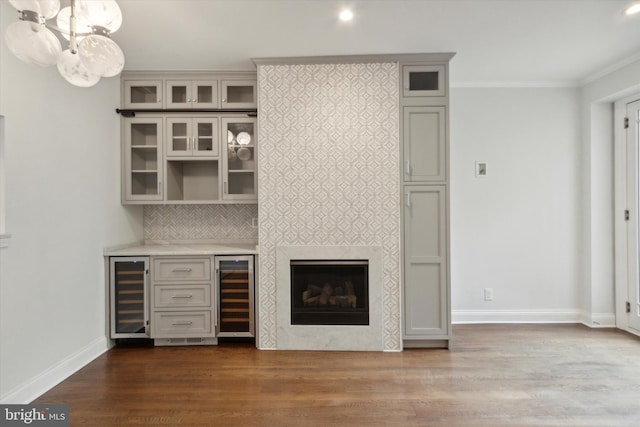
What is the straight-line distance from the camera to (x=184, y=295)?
3238 millimetres

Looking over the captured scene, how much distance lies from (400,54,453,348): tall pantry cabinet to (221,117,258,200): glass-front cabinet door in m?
1.47

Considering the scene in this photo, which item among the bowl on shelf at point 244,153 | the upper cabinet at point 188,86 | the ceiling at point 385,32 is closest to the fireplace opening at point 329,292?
the bowl on shelf at point 244,153

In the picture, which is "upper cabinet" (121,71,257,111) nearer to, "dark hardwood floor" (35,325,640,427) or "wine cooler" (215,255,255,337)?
"wine cooler" (215,255,255,337)

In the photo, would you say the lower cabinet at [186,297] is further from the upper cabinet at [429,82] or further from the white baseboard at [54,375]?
the upper cabinet at [429,82]

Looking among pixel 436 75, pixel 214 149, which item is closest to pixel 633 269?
pixel 436 75

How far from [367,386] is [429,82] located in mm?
2633

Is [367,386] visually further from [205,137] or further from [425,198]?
[205,137]

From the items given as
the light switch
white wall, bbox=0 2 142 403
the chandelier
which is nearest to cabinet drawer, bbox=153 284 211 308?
white wall, bbox=0 2 142 403

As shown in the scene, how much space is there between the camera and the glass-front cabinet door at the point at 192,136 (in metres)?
3.40

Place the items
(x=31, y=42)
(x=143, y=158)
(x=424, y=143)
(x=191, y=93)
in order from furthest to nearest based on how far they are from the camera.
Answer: (x=143, y=158) → (x=191, y=93) → (x=424, y=143) → (x=31, y=42)

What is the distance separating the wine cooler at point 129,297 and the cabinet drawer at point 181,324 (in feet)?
0.36

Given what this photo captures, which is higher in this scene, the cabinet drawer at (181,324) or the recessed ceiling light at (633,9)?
the recessed ceiling light at (633,9)

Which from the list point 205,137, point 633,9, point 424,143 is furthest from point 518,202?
point 205,137

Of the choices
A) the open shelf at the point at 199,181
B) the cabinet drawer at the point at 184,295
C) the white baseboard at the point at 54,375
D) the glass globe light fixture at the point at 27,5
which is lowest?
the white baseboard at the point at 54,375
